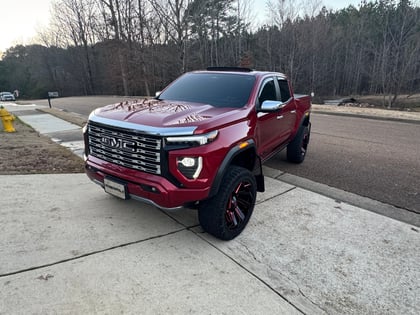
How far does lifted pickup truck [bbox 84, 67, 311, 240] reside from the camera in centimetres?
258

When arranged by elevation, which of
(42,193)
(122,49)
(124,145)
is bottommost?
(42,193)

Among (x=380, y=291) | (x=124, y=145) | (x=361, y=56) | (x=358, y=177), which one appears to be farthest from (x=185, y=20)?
(x=361, y=56)

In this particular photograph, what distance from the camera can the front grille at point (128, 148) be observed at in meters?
2.62

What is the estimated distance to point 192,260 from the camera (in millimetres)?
2707

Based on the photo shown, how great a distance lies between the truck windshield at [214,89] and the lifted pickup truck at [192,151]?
14 mm

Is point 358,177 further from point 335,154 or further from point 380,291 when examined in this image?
point 380,291

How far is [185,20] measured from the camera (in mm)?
17922

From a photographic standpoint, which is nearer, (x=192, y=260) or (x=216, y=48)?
(x=192, y=260)

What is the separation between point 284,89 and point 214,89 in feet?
5.55

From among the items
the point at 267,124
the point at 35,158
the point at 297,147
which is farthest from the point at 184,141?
the point at 35,158

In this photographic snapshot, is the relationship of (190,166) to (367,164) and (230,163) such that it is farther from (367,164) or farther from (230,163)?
(367,164)

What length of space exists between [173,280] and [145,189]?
2.78 feet

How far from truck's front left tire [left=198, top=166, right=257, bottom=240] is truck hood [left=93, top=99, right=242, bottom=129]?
608mm

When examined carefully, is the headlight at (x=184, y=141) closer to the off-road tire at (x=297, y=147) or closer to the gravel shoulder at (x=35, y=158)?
the gravel shoulder at (x=35, y=158)
